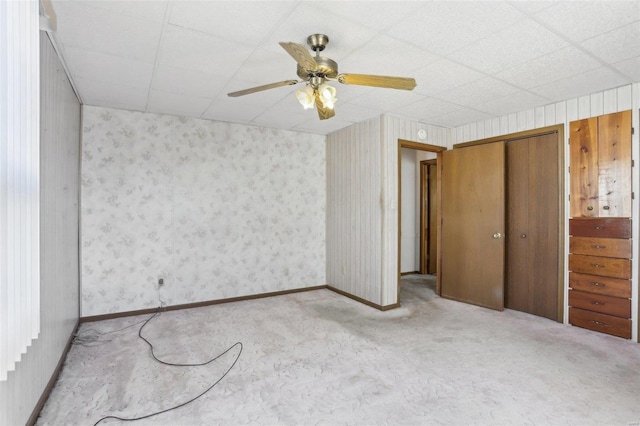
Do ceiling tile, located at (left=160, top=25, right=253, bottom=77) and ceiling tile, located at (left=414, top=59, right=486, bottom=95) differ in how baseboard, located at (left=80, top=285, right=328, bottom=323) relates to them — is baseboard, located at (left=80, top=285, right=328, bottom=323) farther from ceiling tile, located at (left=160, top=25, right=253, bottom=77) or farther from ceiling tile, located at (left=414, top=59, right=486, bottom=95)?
ceiling tile, located at (left=414, top=59, right=486, bottom=95)

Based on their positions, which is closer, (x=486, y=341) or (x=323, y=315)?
(x=486, y=341)

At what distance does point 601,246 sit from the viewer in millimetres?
3264

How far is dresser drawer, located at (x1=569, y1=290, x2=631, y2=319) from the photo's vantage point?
10.2 ft

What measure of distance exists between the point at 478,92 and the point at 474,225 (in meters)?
1.84

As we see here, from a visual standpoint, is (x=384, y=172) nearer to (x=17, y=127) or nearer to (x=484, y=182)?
(x=484, y=182)

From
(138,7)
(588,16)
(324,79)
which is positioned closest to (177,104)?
(138,7)

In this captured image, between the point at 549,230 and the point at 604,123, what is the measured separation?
1262 mm

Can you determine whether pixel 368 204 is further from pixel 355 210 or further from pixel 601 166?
pixel 601 166

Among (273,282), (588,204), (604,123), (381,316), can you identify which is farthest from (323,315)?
(604,123)

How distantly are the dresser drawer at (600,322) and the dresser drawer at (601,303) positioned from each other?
0.15 feet

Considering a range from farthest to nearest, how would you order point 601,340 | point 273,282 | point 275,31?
point 273,282 < point 601,340 < point 275,31

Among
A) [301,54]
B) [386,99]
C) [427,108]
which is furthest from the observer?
[427,108]

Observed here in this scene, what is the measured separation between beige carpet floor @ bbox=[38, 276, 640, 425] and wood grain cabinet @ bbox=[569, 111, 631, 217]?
1321mm

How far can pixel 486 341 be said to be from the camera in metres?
3.11
